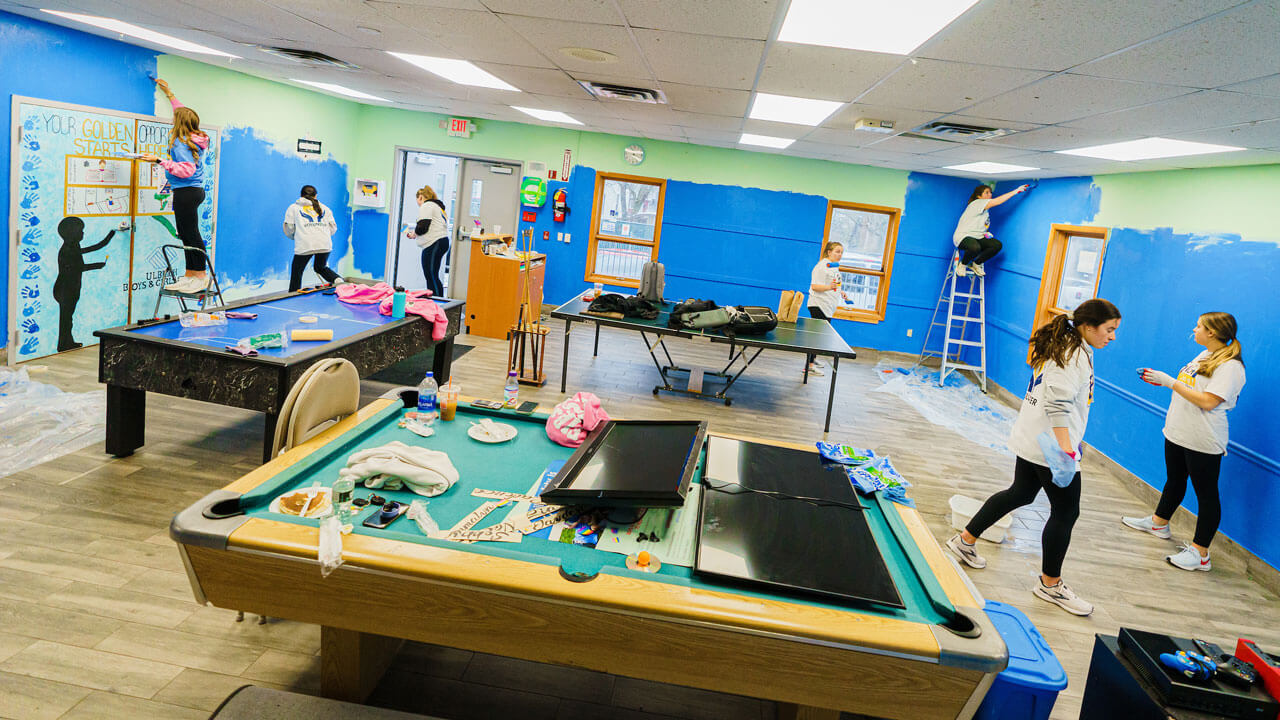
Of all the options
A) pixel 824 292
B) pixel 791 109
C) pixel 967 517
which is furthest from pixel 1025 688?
pixel 824 292

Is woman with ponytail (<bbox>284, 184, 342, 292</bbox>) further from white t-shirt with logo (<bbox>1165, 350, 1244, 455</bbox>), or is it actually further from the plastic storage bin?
white t-shirt with logo (<bbox>1165, 350, 1244, 455</bbox>)

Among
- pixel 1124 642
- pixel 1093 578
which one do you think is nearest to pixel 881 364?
pixel 1093 578

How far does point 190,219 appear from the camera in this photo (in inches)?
247

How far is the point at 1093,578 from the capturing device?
404cm

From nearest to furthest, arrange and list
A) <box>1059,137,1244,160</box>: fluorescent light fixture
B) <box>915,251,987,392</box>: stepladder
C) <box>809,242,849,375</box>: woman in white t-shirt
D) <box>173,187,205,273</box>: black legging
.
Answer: <box>1059,137,1244,160</box>: fluorescent light fixture
<box>173,187,205,273</box>: black legging
<box>809,242,849,375</box>: woman in white t-shirt
<box>915,251,987,392</box>: stepladder

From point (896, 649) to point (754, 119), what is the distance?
213 inches

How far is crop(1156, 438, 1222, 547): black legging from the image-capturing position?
169 inches

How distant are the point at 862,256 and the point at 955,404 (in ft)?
10.0

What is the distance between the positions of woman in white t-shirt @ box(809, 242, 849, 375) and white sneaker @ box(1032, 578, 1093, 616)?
4.51 meters

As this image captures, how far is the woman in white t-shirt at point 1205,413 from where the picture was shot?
164 inches

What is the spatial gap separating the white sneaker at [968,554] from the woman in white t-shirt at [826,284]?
414 cm

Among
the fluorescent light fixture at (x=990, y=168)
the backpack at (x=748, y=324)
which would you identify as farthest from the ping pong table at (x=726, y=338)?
the fluorescent light fixture at (x=990, y=168)

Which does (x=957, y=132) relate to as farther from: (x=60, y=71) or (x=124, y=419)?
(x=60, y=71)

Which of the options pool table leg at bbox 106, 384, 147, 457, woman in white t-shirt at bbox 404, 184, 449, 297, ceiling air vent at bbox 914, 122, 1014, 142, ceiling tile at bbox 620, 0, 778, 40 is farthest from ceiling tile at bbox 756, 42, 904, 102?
woman in white t-shirt at bbox 404, 184, 449, 297
